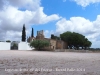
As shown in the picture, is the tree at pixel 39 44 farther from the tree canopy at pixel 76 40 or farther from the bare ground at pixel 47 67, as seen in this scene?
the bare ground at pixel 47 67

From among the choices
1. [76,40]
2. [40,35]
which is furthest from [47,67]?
[76,40]

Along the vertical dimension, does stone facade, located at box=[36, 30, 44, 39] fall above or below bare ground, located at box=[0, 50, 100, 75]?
above

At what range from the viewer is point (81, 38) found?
62.1 m

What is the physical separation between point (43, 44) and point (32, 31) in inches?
936

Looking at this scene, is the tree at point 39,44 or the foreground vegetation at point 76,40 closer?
the tree at point 39,44

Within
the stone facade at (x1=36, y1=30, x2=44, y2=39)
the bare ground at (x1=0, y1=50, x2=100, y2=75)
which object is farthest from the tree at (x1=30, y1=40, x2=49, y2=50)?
the bare ground at (x1=0, y1=50, x2=100, y2=75)

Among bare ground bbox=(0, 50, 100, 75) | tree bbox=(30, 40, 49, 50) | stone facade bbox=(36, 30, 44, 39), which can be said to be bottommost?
bare ground bbox=(0, 50, 100, 75)

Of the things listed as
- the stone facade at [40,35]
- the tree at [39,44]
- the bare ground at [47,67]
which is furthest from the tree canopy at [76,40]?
the bare ground at [47,67]

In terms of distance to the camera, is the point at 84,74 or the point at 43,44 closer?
the point at 84,74

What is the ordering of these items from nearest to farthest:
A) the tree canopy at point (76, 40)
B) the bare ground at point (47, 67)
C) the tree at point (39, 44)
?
the bare ground at point (47, 67) < the tree at point (39, 44) < the tree canopy at point (76, 40)

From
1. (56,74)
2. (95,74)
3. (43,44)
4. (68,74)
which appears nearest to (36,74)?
(56,74)

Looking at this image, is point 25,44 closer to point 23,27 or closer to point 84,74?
point 23,27

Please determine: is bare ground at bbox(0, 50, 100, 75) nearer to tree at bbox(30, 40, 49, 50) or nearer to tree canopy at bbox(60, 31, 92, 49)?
tree at bbox(30, 40, 49, 50)

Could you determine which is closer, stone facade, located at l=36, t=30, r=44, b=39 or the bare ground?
the bare ground
